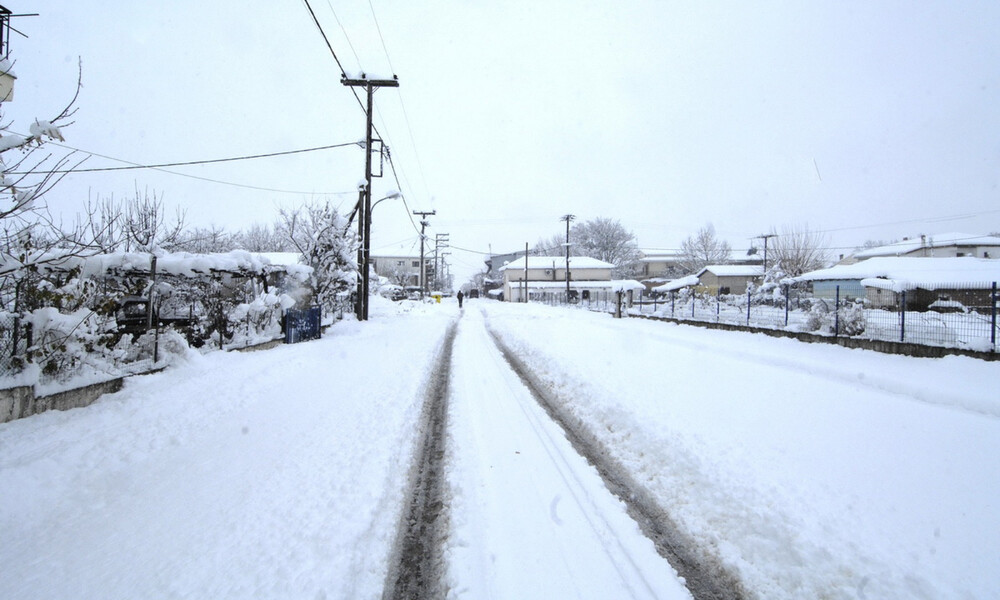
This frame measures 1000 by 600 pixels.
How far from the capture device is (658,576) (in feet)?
9.49

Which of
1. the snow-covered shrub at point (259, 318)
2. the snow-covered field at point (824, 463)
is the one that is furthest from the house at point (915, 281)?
the snow-covered shrub at point (259, 318)

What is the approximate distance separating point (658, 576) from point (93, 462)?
561 cm

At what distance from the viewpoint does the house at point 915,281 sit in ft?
37.6

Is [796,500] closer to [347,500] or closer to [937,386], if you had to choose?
[347,500]

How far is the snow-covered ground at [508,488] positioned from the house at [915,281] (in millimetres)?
4222

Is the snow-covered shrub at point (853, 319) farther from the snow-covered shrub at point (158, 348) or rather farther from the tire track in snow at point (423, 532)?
the snow-covered shrub at point (158, 348)

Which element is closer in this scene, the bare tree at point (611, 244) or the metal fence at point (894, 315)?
the metal fence at point (894, 315)

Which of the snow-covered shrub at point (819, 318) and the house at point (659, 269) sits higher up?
the house at point (659, 269)

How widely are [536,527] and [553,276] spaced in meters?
66.3

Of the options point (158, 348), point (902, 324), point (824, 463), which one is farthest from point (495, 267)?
point (824, 463)

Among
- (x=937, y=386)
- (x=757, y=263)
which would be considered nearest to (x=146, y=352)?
(x=937, y=386)

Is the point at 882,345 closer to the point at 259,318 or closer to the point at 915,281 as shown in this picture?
the point at 915,281

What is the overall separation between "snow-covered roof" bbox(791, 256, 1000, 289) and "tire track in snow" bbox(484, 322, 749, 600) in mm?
22370

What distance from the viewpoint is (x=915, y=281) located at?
827 inches
